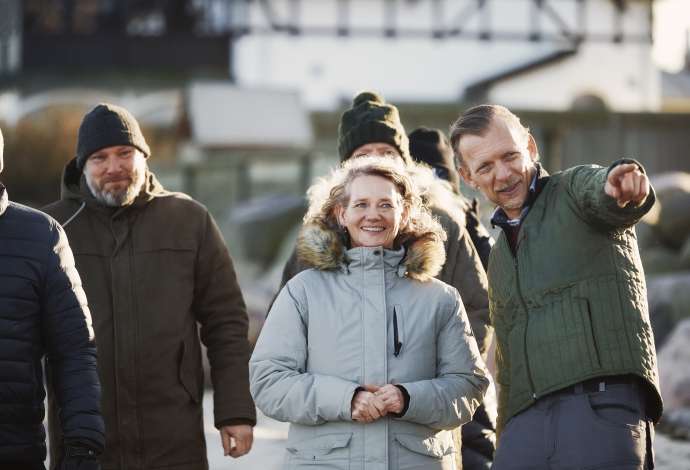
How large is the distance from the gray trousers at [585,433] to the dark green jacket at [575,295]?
5 cm

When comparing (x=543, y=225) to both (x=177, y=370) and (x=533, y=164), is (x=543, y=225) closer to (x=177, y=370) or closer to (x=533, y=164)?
(x=533, y=164)

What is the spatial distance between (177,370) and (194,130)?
22.3 metres

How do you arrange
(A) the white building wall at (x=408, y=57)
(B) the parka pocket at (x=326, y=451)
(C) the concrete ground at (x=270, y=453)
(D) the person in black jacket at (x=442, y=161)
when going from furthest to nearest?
1. (A) the white building wall at (x=408, y=57)
2. (C) the concrete ground at (x=270, y=453)
3. (D) the person in black jacket at (x=442, y=161)
4. (B) the parka pocket at (x=326, y=451)

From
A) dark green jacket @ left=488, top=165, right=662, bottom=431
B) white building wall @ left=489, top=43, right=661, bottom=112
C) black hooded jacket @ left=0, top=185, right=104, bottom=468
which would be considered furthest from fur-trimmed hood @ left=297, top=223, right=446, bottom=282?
white building wall @ left=489, top=43, right=661, bottom=112

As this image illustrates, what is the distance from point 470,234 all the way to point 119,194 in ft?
4.70

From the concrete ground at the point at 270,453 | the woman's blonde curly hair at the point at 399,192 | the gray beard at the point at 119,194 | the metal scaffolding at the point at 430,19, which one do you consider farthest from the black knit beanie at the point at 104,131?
the metal scaffolding at the point at 430,19

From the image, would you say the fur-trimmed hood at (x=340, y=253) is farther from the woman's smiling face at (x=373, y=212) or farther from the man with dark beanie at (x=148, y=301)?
the man with dark beanie at (x=148, y=301)

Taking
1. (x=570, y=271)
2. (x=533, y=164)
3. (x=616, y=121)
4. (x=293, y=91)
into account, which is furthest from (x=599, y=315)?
(x=293, y=91)

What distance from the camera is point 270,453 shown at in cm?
823

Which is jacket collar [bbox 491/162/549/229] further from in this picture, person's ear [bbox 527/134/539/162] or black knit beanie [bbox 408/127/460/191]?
black knit beanie [bbox 408/127/460/191]

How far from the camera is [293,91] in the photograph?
95.8 feet

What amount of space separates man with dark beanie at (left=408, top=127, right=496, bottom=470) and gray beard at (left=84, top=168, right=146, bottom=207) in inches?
48.5

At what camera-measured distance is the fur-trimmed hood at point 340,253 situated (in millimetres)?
4168

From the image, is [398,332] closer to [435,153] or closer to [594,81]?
[435,153]
